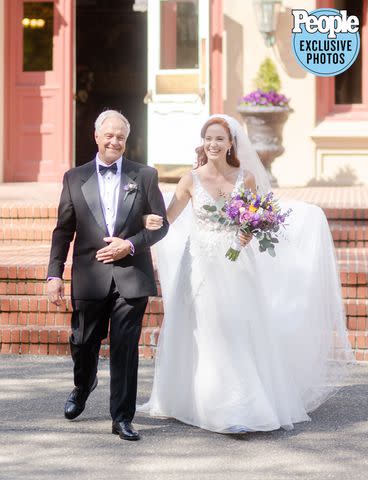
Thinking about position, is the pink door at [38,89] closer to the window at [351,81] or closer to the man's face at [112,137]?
the window at [351,81]

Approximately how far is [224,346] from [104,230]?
3.09ft

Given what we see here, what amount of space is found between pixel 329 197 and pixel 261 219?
224 inches

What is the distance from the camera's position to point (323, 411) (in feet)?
22.4

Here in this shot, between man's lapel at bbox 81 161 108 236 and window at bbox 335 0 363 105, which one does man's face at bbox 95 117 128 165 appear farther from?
window at bbox 335 0 363 105

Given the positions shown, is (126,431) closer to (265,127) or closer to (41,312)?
(41,312)

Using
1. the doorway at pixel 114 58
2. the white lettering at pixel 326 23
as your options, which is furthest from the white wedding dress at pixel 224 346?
the doorway at pixel 114 58

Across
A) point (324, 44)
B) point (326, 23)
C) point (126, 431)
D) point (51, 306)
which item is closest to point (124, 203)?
point (126, 431)

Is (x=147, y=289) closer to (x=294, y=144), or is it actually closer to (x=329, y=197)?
(x=329, y=197)

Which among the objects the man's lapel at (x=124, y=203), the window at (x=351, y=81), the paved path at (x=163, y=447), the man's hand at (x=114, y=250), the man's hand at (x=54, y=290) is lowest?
the paved path at (x=163, y=447)

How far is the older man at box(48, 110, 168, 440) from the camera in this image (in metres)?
6.05

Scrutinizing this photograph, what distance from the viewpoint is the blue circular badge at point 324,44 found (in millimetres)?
13594

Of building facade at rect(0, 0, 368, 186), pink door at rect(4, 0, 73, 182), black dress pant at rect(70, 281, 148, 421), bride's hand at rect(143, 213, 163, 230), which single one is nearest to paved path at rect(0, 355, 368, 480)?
black dress pant at rect(70, 281, 148, 421)

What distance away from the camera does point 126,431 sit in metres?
6.05

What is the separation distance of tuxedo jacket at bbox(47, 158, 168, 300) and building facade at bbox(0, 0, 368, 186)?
7.11 meters
